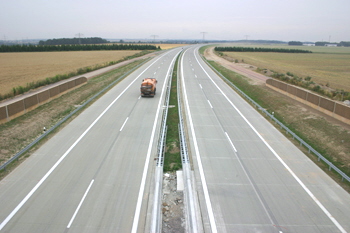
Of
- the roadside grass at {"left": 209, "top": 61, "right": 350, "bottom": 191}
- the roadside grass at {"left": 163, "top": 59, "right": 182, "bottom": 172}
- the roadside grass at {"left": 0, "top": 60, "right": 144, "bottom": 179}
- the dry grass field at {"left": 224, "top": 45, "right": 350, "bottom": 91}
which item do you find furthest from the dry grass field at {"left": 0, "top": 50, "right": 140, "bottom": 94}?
the dry grass field at {"left": 224, "top": 45, "right": 350, "bottom": 91}

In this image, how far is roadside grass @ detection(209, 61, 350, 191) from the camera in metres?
16.0

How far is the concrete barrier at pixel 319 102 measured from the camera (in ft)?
69.5

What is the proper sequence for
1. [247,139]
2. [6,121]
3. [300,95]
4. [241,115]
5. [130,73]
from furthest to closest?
[130,73] < [300,95] < [241,115] < [6,121] < [247,139]

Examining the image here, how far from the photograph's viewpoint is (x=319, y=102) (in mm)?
24609

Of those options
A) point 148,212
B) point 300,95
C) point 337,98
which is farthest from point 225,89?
point 148,212

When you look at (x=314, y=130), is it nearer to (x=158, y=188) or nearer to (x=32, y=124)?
(x=158, y=188)

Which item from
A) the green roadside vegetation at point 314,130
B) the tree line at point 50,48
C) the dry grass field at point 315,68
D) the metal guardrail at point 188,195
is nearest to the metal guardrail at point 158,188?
the metal guardrail at point 188,195

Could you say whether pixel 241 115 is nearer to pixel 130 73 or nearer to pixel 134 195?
pixel 134 195

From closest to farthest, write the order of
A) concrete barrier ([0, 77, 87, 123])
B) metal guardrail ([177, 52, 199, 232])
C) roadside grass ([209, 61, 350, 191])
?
metal guardrail ([177, 52, 199, 232]) < roadside grass ([209, 61, 350, 191]) < concrete barrier ([0, 77, 87, 123])

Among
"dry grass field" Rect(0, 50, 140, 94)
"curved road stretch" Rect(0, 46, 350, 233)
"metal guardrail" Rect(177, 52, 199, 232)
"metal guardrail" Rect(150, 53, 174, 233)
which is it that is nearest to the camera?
"metal guardrail" Rect(150, 53, 174, 233)

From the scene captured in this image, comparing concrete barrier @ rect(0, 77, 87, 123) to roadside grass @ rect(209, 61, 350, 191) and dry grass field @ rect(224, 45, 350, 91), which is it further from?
dry grass field @ rect(224, 45, 350, 91)

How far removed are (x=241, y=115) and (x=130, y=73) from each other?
86.6 feet

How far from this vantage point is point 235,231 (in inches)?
384

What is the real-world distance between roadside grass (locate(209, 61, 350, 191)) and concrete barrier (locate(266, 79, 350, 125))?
84 centimetres
